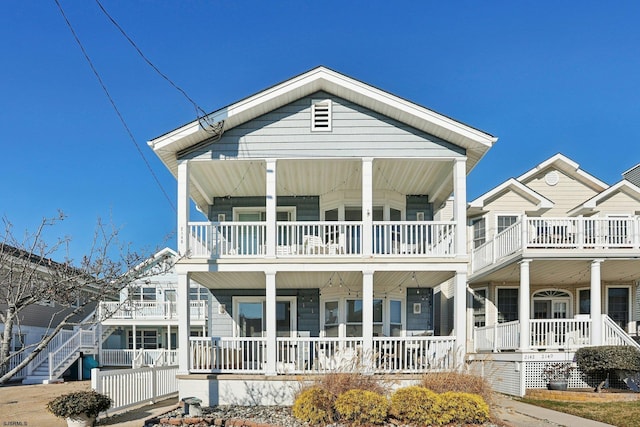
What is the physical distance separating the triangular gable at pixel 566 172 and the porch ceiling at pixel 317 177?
19.1ft

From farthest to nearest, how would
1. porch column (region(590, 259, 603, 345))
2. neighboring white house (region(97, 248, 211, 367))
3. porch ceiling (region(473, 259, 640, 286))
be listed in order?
neighboring white house (region(97, 248, 211, 367))
porch ceiling (region(473, 259, 640, 286))
porch column (region(590, 259, 603, 345))

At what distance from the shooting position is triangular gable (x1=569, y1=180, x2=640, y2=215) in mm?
18895

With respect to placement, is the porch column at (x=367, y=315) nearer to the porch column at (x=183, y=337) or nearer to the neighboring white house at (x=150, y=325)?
the porch column at (x=183, y=337)

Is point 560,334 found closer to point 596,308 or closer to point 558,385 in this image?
point 596,308

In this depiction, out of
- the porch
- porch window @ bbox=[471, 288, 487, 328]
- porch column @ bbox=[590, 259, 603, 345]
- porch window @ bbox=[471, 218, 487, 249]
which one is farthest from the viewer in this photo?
porch window @ bbox=[471, 218, 487, 249]

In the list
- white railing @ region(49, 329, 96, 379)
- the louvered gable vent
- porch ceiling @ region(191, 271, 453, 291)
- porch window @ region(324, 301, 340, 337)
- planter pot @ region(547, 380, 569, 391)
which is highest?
the louvered gable vent

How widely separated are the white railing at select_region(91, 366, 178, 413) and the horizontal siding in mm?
5522

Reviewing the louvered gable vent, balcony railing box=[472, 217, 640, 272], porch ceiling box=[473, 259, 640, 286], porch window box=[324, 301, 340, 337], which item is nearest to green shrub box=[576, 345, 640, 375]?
porch ceiling box=[473, 259, 640, 286]

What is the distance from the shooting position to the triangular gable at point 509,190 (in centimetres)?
1873

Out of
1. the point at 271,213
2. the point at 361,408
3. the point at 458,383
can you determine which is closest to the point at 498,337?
the point at 458,383

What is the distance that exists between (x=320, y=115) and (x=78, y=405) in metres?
8.44

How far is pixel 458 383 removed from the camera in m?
10.0

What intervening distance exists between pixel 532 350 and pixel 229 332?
9.09 m

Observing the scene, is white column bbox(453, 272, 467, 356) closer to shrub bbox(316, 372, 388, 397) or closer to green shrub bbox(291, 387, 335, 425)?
shrub bbox(316, 372, 388, 397)
